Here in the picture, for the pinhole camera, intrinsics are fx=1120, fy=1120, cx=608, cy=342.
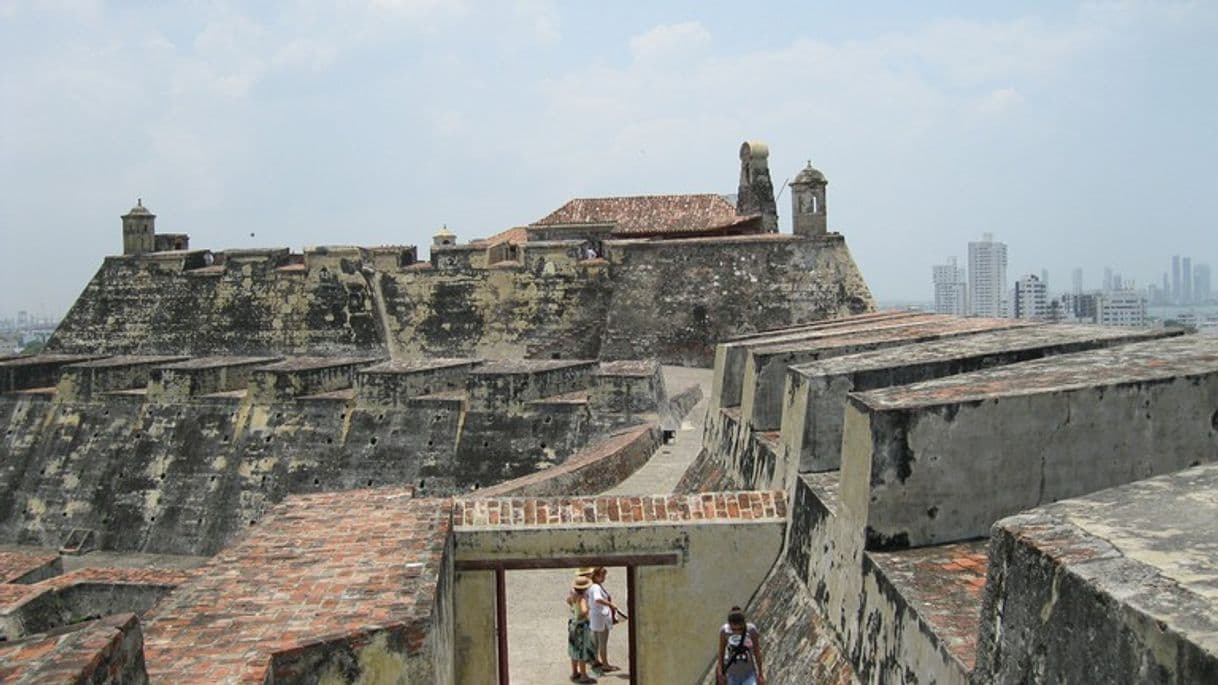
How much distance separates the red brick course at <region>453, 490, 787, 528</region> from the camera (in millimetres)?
7586

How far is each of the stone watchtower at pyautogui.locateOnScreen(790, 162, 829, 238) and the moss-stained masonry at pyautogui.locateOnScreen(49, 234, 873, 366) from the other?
271 millimetres

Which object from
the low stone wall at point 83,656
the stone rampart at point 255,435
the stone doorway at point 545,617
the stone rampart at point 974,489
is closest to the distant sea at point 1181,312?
the stone rampart at point 255,435

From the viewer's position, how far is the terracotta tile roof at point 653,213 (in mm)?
28319

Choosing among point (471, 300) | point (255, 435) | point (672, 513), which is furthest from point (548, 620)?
point (471, 300)

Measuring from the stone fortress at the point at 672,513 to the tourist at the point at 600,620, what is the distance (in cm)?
69

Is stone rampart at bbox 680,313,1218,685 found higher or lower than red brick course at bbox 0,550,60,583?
higher

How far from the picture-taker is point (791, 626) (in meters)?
6.59

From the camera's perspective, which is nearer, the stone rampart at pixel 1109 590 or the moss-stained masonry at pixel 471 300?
the stone rampart at pixel 1109 590

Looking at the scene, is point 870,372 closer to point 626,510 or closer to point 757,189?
point 626,510

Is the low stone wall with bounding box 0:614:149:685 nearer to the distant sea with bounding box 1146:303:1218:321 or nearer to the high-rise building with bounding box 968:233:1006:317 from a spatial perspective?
the distant sea with bounding box 1146:303:1218:321

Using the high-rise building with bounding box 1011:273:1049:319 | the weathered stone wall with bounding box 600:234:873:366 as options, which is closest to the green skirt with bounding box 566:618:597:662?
the weathered stone wall with bounding box 600:234:873:366

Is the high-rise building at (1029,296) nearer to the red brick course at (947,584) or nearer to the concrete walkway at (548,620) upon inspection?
the concrete walkway at (548,620)

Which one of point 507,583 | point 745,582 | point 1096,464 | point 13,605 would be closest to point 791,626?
point 745,582

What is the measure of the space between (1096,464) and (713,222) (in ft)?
76.2
